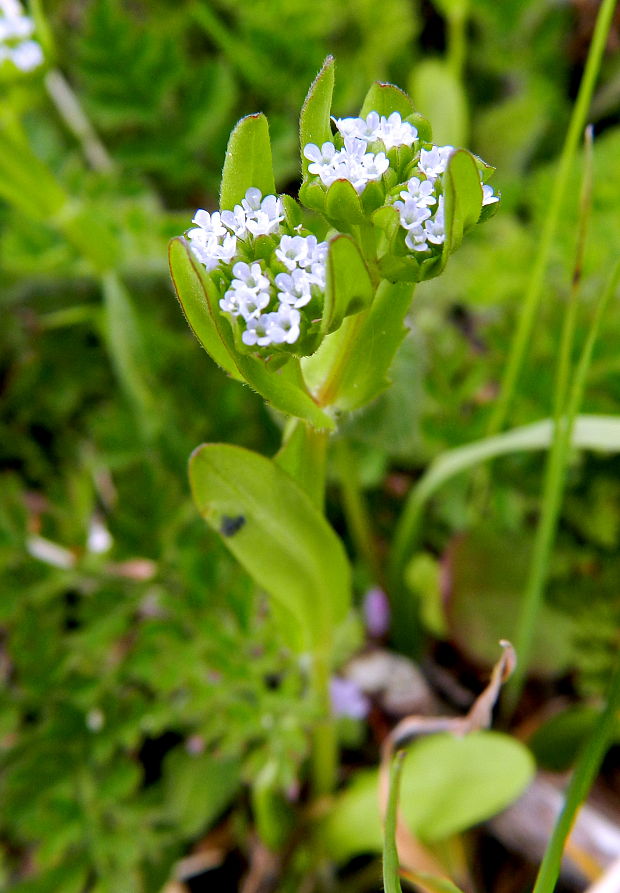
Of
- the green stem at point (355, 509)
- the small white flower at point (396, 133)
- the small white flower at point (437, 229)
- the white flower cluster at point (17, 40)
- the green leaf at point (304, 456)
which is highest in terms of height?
the white flower cluster at point (17, 40)

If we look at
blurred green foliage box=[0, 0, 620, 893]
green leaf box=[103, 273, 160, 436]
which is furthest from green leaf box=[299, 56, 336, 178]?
green leaf box=[103, 273, 160, 436]

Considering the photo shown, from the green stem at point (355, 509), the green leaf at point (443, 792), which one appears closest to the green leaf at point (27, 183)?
the green stem at point (355, 509)

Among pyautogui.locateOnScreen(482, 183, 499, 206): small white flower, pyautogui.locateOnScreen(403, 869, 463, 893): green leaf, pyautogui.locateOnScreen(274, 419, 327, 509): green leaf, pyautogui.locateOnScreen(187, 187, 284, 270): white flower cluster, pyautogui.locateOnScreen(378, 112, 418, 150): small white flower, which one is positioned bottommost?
pyautogui.locateOnScreen(403, 869, 463, 893): green leaf

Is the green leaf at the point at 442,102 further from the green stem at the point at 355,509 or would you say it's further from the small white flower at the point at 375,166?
the small white flower at the point at 375,166

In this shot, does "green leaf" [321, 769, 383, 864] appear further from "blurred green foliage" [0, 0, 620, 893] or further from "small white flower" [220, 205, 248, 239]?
"small white flower" [220, 205, 248, 239]

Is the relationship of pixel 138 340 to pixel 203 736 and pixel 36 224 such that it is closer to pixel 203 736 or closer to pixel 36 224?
pixel 36 224

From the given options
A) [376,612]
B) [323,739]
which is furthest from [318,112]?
[376,612]

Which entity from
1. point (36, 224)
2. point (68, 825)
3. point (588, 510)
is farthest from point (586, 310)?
point (68, 825)
